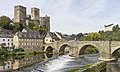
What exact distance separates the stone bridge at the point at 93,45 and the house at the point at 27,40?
4382mm

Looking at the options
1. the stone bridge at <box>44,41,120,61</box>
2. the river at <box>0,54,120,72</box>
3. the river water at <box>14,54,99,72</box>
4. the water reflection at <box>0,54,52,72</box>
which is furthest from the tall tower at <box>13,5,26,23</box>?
the river water at <box>14,54,99,72</box>

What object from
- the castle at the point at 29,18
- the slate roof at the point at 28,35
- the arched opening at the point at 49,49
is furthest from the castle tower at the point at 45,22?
the arched opening at the point at 49,49


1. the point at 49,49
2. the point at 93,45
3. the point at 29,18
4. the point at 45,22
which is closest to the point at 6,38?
the point at 49,49

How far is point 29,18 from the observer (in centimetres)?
11512

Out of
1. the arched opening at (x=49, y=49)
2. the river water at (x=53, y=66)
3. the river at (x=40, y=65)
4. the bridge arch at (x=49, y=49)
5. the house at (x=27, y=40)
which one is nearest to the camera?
the river water at (x=53, y=66)

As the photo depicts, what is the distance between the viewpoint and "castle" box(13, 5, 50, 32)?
347 feet

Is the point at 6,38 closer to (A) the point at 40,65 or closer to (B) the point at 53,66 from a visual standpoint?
(A) the point at 40,65

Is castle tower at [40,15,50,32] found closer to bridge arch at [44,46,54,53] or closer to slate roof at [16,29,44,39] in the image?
slate roof at [16,29,44,39]

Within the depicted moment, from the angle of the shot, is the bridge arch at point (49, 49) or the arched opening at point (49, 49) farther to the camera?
the arched opening at point (49, 49)

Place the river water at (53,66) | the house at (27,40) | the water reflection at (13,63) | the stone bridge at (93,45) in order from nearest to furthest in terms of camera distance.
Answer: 1. the river water at (53,66)
2. the water reflection at (13,63)
3. the stone bridge at (93,45)
4. the house at (27,40)

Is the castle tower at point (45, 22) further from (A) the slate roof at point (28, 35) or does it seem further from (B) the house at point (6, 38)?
(B) the house at point (6, 38)

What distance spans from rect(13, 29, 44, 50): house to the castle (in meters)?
29.7

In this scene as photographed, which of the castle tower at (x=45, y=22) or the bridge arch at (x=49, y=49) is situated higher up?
the castle tower at (x=45, y=22)

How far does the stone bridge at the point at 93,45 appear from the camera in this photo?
48.8m
